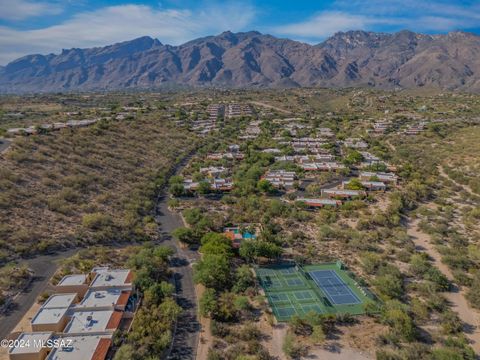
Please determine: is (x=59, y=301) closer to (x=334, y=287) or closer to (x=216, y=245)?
(x=216, y=245)

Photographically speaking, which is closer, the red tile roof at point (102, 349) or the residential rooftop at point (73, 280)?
the red tile roof at point (102, 349)

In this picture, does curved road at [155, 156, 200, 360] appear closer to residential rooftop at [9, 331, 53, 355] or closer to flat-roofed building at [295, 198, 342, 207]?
residential rooftop at [9, 331, 53, 355]

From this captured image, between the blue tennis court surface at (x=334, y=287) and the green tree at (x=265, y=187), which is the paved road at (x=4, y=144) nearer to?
the green tree at (x=265, y=187)

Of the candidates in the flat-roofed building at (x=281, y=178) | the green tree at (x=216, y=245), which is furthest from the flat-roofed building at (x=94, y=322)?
the flat-roofed building at (x=281, y=178)

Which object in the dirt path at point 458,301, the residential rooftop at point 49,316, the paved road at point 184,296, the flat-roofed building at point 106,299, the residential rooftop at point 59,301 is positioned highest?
the residential rooftop at point 49,316

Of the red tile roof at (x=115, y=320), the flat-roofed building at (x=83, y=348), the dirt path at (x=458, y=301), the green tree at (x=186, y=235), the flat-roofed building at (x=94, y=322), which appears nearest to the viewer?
the flat-roofed building at (x=83, y=348)

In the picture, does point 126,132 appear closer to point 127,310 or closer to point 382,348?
point 127,310
